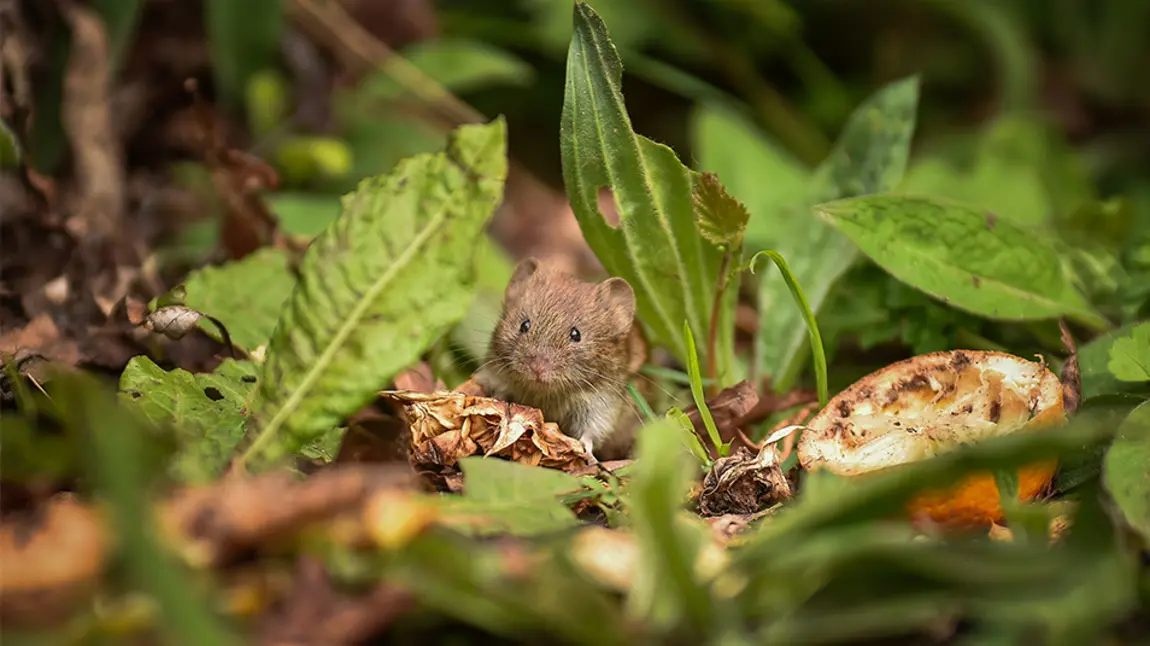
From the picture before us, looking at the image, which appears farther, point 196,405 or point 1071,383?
point 1071,383

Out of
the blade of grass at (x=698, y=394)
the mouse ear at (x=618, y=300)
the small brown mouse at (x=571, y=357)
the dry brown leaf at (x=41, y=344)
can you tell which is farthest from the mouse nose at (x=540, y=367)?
the dry brown leaf at (x=41, y=344)

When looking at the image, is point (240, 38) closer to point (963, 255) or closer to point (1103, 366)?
point (963, 255)

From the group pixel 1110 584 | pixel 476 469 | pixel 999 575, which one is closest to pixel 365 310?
pixel 476 469

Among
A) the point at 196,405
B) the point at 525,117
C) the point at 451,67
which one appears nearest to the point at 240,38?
the point at 451,67

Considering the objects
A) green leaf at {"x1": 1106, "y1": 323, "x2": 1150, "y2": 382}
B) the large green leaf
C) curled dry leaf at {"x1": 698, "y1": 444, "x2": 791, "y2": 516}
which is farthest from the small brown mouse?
green leaf at {"x1": 1106, "y1": 323, "x2": 1150, "y2": 382}

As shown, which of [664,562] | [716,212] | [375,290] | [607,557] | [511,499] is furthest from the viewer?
[716,212]
